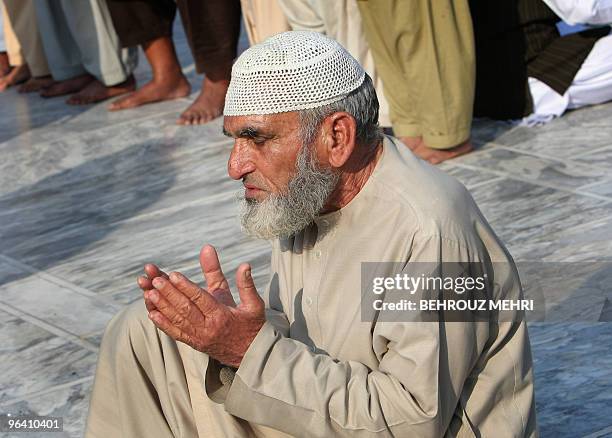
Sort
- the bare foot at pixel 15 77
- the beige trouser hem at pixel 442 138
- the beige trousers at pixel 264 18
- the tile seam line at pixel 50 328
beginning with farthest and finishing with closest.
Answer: the bare foot at pixel 15 77 → the beige trousers at pixel 264 18 → the beige trouser hem at pixel 442 138 → the tile seam line at pixel 50 328

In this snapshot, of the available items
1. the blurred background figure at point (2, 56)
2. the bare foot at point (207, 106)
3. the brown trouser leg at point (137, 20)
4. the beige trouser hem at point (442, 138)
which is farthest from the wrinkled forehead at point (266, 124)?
the blurred background figure at point (2, 56)

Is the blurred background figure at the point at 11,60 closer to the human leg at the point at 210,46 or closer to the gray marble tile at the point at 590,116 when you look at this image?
the human leg at the point at 210,46

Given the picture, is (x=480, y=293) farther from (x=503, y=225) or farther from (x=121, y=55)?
(x=121, y=55)

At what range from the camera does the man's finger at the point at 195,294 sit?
7.97 feet

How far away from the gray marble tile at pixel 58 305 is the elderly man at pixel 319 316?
1537 mm

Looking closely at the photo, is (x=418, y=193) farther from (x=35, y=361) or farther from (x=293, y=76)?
(x=35, y=361)

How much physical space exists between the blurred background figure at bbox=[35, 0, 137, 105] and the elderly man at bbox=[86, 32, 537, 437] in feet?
17.4

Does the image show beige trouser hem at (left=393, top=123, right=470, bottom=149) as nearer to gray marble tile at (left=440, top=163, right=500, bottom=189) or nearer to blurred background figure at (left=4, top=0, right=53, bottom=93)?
gray marble tile at (left=440, top=163, right=500, bottom=189)

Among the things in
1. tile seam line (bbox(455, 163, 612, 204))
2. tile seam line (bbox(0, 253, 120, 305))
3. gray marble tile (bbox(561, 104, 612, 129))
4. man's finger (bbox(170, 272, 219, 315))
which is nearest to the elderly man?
man's finger (bbox(170, 272, 219, 315))

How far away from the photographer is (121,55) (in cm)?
797

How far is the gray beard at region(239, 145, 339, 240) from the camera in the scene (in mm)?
2650

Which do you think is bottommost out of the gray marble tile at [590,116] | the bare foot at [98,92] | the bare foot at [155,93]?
the bare foot at [98,92]

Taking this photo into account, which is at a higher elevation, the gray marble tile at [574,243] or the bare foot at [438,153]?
the gray marble tile at [574,243]

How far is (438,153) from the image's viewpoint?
19.3ft
